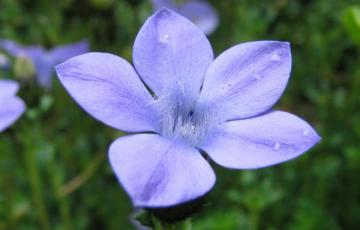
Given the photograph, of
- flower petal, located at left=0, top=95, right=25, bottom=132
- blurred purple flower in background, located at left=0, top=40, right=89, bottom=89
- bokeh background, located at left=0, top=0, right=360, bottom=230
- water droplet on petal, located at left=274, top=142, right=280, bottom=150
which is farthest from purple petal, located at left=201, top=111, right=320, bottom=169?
blurred purple flower in background, located at left=0, top=40, right=89, bottom=89

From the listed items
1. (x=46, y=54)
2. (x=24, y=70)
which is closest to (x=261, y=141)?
(x=24, y=70)

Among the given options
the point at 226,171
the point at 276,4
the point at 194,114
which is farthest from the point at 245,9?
the point at 194,114

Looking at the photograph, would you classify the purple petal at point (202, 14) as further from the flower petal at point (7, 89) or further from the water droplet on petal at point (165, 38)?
the water droplet on petal at point (165, 38)

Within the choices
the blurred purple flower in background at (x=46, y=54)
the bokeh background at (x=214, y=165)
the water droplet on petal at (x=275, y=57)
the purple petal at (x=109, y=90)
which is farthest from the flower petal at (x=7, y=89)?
the blurred purple flower in background at (x=46, y=54)

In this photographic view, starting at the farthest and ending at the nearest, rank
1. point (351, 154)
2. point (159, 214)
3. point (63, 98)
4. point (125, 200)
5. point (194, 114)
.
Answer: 1. point (63, 98)
2. point (125, 200)
3. point (351, 154)
4. point (194, 114)
5. point (159, 214)

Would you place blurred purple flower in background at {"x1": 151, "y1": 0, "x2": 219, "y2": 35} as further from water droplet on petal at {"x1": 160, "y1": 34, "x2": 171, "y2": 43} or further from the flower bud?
water droplet on petal at {"x1": 160, "y1": 34, "x2": 171, "y2": 43}

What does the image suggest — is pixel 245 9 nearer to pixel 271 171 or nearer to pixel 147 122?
pixel 271 171
